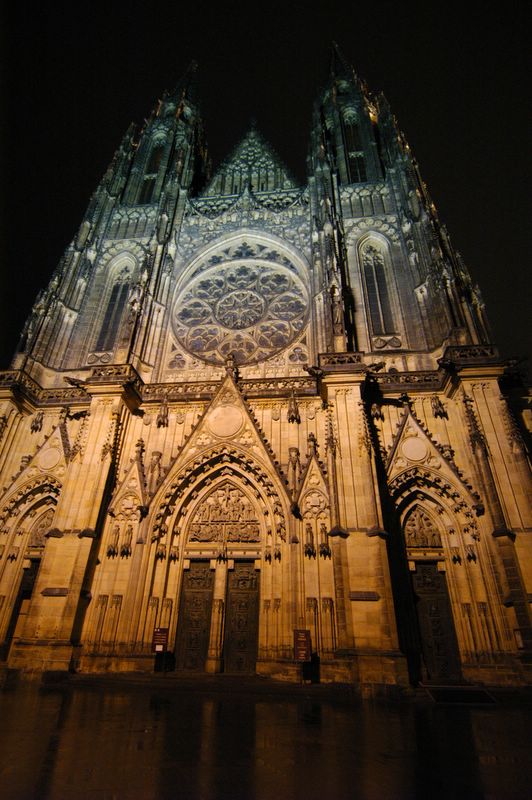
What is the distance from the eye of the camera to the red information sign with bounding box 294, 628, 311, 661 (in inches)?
335

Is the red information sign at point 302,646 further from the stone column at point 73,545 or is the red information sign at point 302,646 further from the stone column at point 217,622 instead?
the stone column at point 73,545

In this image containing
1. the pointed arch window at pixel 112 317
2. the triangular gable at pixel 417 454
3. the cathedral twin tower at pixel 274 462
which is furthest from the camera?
the pointed arch window at pixel 112 317

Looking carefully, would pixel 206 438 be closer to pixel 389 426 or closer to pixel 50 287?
pixel 389 426

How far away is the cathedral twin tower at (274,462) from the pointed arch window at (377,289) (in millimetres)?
103

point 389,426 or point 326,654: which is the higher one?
point 389,426

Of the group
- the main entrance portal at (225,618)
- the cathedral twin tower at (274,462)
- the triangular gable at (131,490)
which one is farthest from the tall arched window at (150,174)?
the main entrance portal at (225,618)

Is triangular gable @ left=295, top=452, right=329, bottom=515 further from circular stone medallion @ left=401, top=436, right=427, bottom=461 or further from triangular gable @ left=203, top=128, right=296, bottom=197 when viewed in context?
triangular gable @ left=203, top=128, right=296, bottom=197

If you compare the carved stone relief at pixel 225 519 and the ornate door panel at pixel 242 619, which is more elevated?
the carved stone relief at pixel 225 519

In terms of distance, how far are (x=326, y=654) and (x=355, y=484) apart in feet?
12.2

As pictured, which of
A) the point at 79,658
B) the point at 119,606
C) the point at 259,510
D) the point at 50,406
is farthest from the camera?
the point at 50,406

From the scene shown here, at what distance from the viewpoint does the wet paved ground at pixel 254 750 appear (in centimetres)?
281

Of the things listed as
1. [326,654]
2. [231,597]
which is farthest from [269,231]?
[326,654]

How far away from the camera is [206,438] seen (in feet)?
40.4

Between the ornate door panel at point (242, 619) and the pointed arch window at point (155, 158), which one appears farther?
the pointed arch window at point (155, 158)
